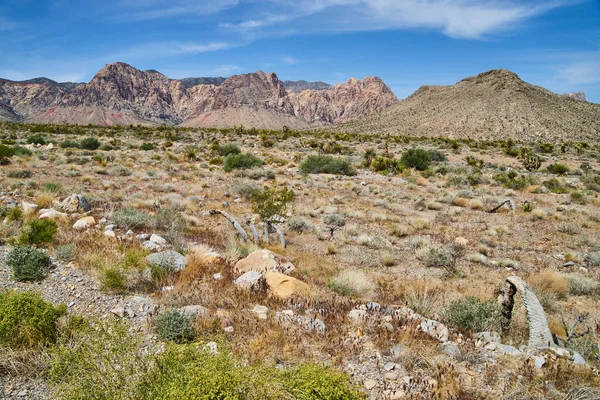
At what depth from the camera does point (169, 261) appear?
6.44 meters

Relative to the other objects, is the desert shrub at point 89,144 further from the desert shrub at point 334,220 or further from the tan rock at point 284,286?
the tan rock at point 284,286

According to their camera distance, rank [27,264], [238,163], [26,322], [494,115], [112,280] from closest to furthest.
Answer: [26,322] < [112,280] < [27,264] < [238,163] < [494,115]

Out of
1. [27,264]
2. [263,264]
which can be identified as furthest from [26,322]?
[263,264]

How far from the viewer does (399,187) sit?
788 inches

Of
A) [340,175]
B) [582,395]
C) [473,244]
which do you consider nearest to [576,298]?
[473,244]

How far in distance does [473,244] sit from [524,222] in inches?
168

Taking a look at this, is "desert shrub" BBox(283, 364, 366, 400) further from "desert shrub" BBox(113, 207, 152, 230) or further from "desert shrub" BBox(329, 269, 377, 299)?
"desert shrub" BBox(113, 207, 152, 230)

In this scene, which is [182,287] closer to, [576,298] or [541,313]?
[541,313]

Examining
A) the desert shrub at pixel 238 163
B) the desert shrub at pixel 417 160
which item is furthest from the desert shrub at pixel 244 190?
the desert shrub at pixel 417 160

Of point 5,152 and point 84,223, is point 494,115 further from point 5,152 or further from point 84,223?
point 84,223

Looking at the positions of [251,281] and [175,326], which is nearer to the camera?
[175,326]

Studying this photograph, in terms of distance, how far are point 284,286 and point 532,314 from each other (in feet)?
12.2

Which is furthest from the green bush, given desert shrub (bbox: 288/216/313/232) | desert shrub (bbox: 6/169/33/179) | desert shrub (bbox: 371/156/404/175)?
desert shrub (bbox: 371/156/404/175)

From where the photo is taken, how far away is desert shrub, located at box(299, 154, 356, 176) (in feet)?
78.6
